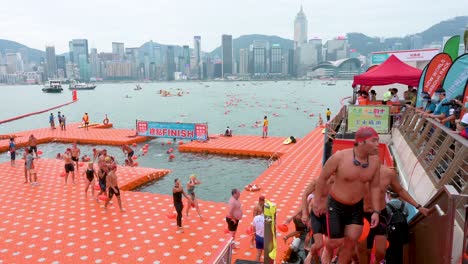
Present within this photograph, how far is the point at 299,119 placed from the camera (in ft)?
178

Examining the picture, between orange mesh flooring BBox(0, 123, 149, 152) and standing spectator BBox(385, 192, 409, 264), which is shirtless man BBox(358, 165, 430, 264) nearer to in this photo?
standing spectator BBox(385, 192, 409, 264)

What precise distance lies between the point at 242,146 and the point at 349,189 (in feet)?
64.6

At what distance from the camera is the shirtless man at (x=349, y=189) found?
3.79 metres

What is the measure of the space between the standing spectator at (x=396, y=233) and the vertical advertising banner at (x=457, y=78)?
4.94 m

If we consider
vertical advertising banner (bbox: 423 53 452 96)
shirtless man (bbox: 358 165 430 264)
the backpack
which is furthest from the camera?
vertical advertising banner (bbox: 423 53 452 96)

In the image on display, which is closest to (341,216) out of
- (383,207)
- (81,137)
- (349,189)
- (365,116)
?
(349,189)

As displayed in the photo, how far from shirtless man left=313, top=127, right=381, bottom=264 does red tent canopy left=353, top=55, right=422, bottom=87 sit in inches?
383

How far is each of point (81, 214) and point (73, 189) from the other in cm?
316

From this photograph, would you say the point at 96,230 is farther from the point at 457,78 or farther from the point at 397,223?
the point at 457,78

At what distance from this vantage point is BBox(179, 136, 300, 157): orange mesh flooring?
22.1 meters

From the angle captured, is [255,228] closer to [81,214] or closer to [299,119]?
[81,214]

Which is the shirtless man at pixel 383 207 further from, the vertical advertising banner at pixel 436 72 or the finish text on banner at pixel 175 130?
the finish text on banner at pixel 175 130

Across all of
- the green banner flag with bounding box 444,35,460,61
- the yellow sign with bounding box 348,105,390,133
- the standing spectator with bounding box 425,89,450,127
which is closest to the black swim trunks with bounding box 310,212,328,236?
the standing spectator with bounding box 425,89,450,127

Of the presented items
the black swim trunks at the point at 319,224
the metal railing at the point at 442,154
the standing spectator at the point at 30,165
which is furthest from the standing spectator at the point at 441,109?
the standing spectator at the point at 30,165
